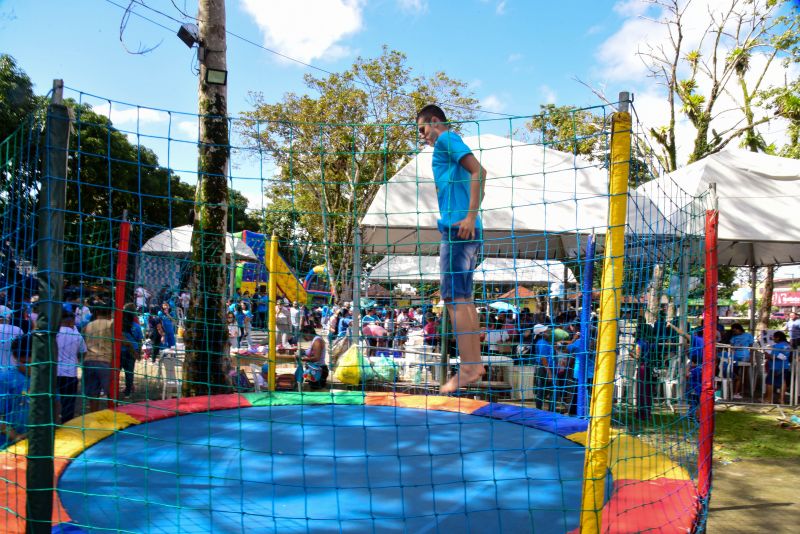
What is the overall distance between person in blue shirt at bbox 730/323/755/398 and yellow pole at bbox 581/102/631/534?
6.34 meters

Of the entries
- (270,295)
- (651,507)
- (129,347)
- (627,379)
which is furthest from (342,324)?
(627,379)

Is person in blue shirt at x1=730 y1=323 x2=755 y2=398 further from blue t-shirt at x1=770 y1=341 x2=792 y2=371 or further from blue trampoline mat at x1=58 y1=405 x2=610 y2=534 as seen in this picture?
blue trampoline mat at x1=58 y1=405 x2=610 y2=534

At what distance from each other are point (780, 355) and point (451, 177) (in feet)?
19.6

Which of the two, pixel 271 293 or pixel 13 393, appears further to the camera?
pixel 271 293

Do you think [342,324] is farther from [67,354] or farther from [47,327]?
[47,327]

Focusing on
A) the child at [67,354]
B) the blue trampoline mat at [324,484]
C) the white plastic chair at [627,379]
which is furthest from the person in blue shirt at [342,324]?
the blue trampoline mat at [324,484]

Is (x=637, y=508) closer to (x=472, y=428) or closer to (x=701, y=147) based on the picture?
(x=472, y=428)

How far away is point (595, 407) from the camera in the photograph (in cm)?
163

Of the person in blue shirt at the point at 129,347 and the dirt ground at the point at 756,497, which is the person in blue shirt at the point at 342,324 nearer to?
the person in blue shirt at the point at 129,347

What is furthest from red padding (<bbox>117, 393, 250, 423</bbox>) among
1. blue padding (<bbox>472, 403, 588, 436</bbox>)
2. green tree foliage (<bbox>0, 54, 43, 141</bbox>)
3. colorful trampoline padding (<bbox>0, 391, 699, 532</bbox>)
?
green tree foliage (<bbox>0, 54, 43, 141</bbox>)

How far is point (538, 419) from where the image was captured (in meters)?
3.88

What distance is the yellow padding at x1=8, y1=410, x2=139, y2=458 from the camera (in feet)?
9.30

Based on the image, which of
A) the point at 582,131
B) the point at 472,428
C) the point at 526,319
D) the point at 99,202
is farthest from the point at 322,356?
the point at 99,202

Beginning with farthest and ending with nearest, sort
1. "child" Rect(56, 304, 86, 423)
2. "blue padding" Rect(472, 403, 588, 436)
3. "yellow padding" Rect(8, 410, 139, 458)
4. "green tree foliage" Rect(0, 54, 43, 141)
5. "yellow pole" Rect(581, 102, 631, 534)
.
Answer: "green tree foliage" Rect(0, 54, 43, 141)
"child" Rect(56, 304, 86, 423)
"blue padding" Rect(472, 403, 588, 436)
"yellow padding" Rect(8, 410, 139, 458)
"yellow pole" Rect(581, 102, 631, 534)
